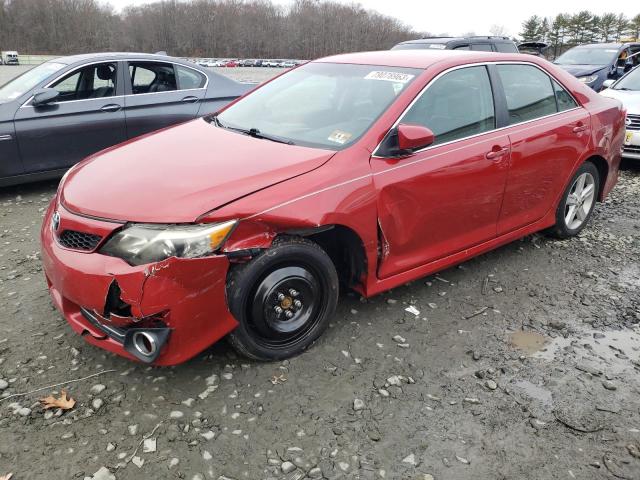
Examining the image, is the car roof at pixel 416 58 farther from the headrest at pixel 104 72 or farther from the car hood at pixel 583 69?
the car hood at pixel 583 69

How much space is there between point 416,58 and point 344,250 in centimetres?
150

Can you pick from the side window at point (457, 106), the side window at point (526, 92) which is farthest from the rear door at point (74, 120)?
the side window at point (526, 92)

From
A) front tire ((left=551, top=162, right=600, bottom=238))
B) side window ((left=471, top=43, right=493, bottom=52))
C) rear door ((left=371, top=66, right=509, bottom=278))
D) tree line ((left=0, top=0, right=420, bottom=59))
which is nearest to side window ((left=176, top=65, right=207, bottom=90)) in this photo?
rear door ((left=371, top=66, right=509, bottom=278))

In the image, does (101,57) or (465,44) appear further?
(465,44)

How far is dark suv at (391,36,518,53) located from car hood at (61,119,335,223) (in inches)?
306

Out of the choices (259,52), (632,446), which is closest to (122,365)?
(632,446)

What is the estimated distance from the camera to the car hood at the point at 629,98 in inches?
290

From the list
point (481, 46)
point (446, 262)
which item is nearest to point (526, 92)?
point (446, 262)

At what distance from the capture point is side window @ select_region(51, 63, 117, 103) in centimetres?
587

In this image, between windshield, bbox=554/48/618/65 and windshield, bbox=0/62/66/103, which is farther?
windshield, bbox=554/48/618/65

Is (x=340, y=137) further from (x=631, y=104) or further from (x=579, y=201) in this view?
(x=631, y=104)

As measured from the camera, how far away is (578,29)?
90000mm

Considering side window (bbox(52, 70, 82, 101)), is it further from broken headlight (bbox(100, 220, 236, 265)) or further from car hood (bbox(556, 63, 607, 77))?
car hood (bbox(556, 63, 607, 77))

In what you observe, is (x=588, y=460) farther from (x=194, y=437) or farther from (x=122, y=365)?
(x=122, y=365)
